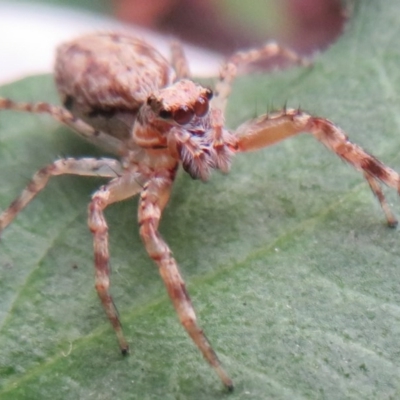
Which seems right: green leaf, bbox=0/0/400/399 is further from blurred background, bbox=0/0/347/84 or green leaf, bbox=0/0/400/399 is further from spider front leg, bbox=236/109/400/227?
blurred background, bbox=0/0/347/84

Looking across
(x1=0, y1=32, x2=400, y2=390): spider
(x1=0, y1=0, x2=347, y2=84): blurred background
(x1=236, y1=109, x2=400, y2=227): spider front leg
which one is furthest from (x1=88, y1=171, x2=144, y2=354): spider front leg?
(x1=0, y1=0, x2=347, y2=84): blurred background

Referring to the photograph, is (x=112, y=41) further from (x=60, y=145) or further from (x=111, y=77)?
(x=60, y=145)

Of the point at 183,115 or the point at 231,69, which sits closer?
the point at 183,115

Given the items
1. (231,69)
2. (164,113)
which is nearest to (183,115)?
(164,113)

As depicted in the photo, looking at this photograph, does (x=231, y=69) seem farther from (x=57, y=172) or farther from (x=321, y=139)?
(x=57, y=172)

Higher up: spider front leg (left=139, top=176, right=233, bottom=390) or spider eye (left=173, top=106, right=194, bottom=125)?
spider eye (left=173, top=106, right=194, bottom=125)

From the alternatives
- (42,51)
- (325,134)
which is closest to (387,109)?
(325,134)
